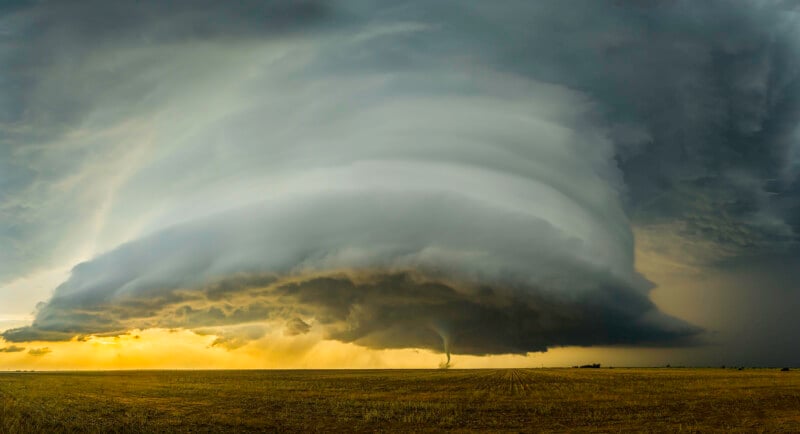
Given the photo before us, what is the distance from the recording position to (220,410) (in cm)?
4294

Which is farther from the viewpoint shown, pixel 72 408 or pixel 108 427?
pixel 72 408

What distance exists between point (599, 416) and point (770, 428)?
9.23 m

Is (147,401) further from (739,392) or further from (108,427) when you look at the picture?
(739,392)

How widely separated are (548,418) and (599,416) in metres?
3.75

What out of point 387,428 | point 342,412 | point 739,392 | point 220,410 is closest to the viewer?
point 387,428

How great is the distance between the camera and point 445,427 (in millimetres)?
32375

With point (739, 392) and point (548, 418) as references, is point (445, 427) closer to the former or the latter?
point (548, 418)

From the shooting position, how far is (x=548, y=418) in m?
36.2

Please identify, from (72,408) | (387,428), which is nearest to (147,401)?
(72,408)

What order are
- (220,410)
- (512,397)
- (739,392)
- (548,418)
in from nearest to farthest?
1. (548,418)
2. (220,410)
3. (512,397)
4. (739,392)

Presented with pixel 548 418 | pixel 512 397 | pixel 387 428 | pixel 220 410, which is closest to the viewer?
pixel 387 428

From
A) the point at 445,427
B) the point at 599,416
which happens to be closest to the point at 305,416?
the point at 445,427

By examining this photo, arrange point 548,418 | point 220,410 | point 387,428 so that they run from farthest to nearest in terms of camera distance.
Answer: point 220,410
point 548,418
point 387,428

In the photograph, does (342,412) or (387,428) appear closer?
(387,428)
